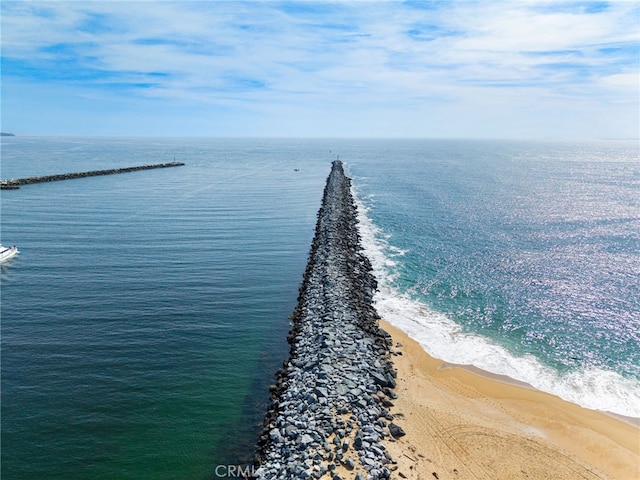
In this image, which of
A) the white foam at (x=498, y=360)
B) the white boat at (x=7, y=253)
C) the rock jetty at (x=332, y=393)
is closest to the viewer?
the rock jetty at (x=332, y=393)

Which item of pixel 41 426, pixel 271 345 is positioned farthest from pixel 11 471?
pixel 271 345

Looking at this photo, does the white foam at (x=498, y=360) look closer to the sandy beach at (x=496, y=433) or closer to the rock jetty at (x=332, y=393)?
the sandy beach at (x=496, y=433)


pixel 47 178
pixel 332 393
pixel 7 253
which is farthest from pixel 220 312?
pixel 47 178

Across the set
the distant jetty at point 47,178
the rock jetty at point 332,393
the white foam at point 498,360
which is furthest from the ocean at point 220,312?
the distant jetty at point 47,178

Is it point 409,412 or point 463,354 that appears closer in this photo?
point 409,412

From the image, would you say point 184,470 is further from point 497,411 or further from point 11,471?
point 497,411

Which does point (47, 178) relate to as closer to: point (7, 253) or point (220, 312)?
point (7, 253)
